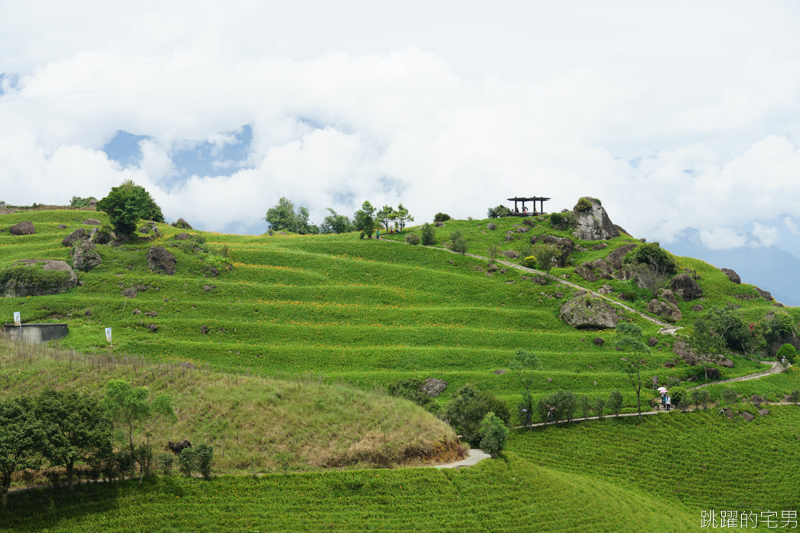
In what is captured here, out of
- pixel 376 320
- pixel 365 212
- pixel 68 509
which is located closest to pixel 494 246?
pixel 365 212

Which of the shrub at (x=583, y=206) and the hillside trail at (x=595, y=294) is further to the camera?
the shrub at (x=583, y=206)

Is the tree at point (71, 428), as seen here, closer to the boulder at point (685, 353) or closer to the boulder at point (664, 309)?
the boulder at point (685, 353)

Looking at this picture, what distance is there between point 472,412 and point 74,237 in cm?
8282

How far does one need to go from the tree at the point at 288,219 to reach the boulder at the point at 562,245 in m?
79.1

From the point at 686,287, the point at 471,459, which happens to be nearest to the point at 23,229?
the point at 471,459

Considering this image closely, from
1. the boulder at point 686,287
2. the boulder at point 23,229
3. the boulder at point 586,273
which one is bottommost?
the boulder at point 686,287

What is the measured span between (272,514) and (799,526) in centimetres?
4680

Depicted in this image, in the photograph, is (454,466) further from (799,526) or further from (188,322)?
(188,322)

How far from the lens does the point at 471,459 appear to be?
45.6 metres

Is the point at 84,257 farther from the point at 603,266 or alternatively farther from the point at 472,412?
the point at 603,266

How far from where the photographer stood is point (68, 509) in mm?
32750

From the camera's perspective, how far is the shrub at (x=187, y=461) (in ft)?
122

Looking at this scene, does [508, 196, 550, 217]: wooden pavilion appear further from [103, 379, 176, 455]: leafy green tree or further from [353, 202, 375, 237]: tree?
[103, 379, 176, 455]: leafy green tree

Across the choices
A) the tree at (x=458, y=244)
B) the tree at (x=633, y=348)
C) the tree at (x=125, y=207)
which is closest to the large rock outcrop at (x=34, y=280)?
the tree at (x=125, y=207)
